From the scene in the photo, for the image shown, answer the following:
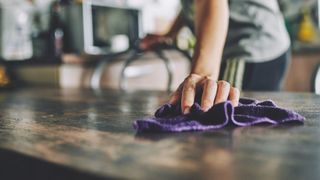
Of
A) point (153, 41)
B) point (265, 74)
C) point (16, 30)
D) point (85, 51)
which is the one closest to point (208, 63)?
point (265, 74)

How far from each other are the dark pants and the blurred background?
0.56m

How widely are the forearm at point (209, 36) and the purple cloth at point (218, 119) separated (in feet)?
0.82

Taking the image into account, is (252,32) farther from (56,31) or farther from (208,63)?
(56,31)

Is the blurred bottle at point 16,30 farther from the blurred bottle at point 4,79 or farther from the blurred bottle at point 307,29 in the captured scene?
the blurred bottle at point 307,29

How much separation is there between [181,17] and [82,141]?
4.64 ft

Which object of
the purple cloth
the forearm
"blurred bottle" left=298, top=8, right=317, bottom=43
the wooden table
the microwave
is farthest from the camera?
"blurred bottle" left=298, top=8, right=317, bottom=43

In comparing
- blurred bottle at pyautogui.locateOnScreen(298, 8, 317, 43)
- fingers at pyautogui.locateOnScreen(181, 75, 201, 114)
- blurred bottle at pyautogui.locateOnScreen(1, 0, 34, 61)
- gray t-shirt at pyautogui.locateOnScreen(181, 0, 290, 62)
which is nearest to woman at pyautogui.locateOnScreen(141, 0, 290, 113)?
gray t-shirt at pyautogui.locateOnScreen(181, 0, 290, 62)

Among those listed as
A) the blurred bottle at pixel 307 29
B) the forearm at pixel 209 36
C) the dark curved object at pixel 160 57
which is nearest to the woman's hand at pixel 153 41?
the dark curved object at pixel 160 57

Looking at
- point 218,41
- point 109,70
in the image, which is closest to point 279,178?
point 218,41

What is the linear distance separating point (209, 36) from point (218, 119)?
0.40 m

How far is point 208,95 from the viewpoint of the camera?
2.10 feet

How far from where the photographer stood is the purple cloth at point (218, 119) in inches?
22.3

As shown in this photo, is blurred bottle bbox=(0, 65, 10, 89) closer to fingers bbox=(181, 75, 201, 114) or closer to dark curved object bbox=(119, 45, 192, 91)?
dark curved object bbox=(119, 45, 192, 91)

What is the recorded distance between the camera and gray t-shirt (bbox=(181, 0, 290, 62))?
1387 millimetres
